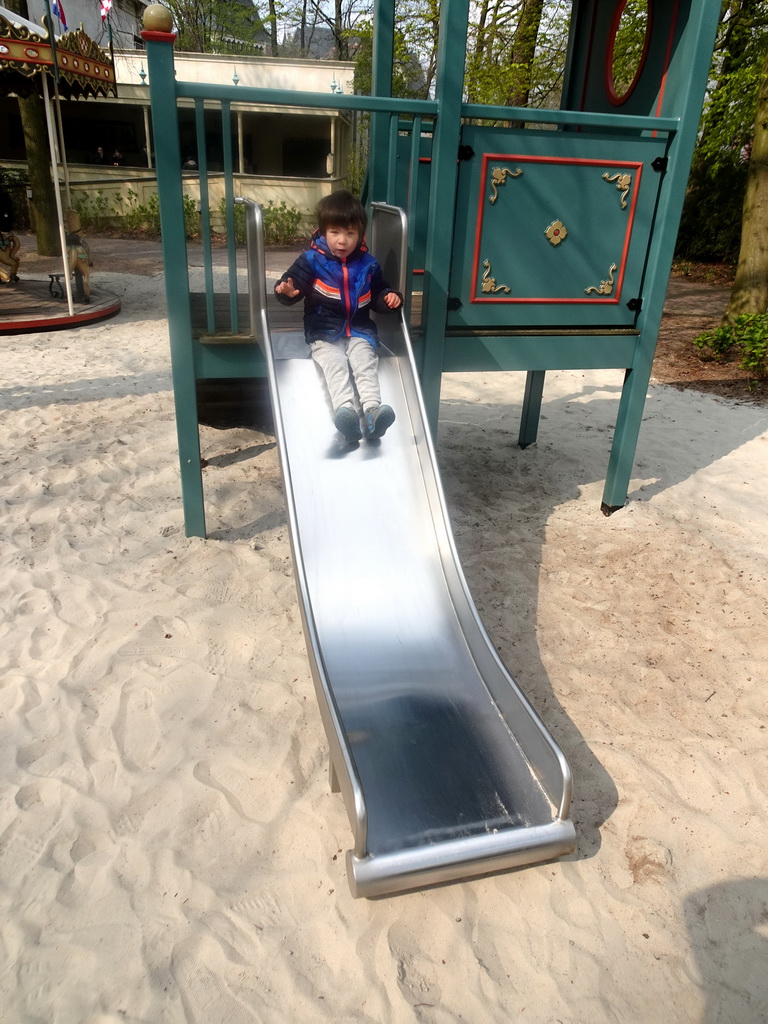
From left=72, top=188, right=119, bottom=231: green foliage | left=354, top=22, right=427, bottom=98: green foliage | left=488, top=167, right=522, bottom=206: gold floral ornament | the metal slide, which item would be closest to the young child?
the metal slide

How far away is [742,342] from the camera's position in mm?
8312

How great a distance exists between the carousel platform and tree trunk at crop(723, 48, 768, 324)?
26.0 feet

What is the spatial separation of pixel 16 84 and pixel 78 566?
10.4m

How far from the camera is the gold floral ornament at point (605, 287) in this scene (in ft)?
13.7

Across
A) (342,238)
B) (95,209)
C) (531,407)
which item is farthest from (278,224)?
(342,238)

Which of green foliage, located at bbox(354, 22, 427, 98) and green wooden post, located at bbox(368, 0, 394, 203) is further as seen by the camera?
green foliage, located at bbox(354, 22, 427, 98)

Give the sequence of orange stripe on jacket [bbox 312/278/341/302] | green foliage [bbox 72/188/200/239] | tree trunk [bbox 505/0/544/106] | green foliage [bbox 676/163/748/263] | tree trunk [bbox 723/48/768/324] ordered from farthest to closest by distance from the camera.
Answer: green foliage [bbox 72/188/200/239] < green foliage [bbox 676/163/748/263] < tree trunk [bbox 505/0/544/106] < tree trunk [bbox 723/48/768/324] < orange stripe on jacket [bbox 312/278/341/302]

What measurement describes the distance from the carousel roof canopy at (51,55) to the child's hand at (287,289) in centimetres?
672

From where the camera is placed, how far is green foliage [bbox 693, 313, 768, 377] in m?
7.96

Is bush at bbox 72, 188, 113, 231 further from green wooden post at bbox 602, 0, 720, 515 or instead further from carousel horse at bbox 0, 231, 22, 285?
green wooden post at bbox 602, 0, 720, 515

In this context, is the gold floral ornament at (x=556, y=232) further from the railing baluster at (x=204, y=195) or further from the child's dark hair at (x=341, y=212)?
the railing baluster at (x=204, y=195)

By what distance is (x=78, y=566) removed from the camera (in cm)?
390

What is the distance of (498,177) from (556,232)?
1.46 ft

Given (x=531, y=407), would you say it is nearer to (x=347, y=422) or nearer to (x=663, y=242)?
(x=663, y=242)
